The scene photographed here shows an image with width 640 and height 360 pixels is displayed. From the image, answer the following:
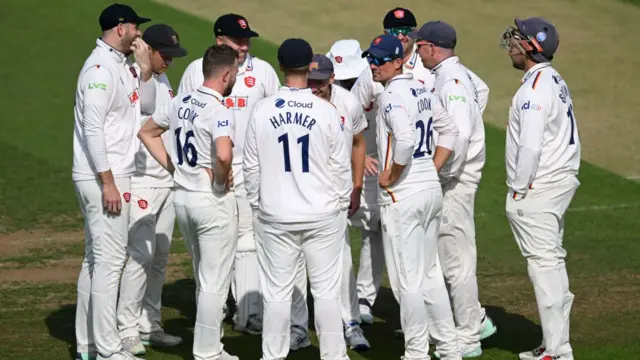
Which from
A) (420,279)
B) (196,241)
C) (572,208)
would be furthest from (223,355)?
(572,208)

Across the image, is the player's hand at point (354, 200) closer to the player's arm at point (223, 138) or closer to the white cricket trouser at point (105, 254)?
the player's arm at point (223, 138)

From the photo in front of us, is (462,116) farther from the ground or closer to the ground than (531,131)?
farther from the ground

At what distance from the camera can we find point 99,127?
335 inches

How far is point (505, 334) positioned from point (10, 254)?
5.86 m

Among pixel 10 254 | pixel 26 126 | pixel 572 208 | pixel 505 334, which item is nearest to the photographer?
pixel 505 334

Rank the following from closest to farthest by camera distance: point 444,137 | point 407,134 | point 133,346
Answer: point 407,134, point 444,137, point 133,346

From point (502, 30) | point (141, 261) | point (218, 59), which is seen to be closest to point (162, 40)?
point (218, 59)

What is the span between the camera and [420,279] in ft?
28.2

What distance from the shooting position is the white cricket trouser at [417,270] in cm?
852

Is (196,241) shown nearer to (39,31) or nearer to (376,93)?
(376,93)

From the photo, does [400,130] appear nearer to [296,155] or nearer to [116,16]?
[296,155]

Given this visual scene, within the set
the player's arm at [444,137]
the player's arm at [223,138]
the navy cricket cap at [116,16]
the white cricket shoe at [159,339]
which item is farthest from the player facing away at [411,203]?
the white cricket shoe at [159,339]

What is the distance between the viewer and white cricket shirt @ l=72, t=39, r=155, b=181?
335 inches

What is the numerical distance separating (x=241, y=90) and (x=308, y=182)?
2.08 metres
